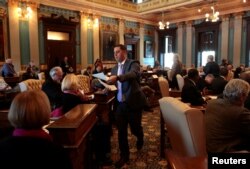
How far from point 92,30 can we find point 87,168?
32.1 feet

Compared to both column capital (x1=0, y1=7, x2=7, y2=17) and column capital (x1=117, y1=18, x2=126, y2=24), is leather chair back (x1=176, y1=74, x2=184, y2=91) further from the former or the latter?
column capital (x1=117, y1=18, x2=126, y2=24)

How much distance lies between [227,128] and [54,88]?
2678 mm

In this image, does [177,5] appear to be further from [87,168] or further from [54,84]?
[87,168]

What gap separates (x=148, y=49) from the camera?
1498 cm

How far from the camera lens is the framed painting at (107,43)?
12234mm

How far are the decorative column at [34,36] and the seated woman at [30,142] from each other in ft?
29.0

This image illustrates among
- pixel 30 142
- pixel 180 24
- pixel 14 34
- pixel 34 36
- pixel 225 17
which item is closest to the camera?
pixel 30 142

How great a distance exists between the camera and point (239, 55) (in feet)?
37.4

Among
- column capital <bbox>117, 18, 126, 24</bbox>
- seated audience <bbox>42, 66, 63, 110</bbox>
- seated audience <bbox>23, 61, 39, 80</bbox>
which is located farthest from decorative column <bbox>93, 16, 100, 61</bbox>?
seated audience <bbox>42, 66, 63, 110</bbox>

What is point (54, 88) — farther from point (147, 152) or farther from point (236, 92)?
point (236, 92)

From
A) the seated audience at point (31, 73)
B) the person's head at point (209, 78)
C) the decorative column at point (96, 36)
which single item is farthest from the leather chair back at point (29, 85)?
the decorative column at point (96, 36)

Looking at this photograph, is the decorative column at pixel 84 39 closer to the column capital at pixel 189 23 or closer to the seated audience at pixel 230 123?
the column capital at pixel 189 23

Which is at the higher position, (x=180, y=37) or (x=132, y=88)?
(x=180, y=37)

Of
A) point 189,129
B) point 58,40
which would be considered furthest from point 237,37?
point 189,129
